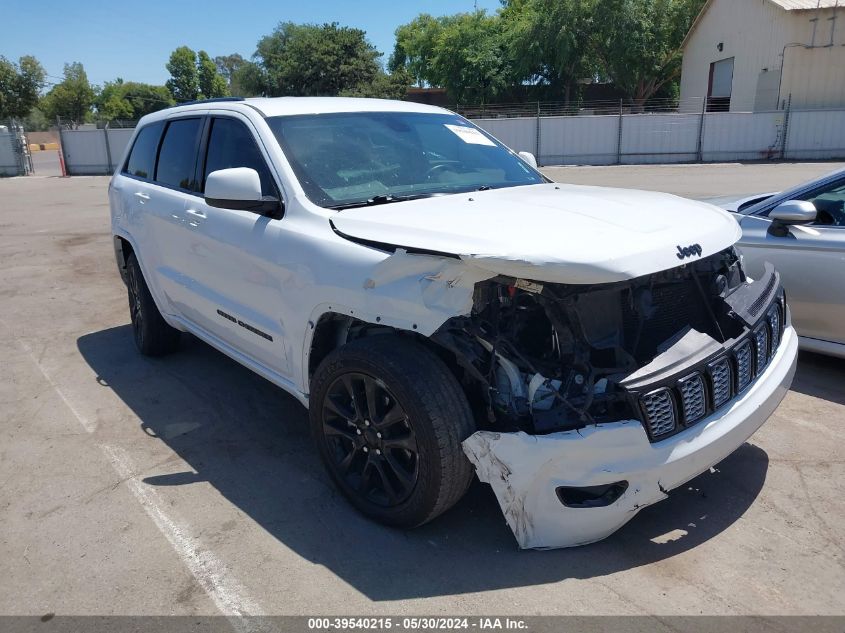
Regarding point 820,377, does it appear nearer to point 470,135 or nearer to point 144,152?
point 470,135

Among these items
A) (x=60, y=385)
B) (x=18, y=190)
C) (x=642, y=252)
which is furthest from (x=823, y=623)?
(x=18, y=190)

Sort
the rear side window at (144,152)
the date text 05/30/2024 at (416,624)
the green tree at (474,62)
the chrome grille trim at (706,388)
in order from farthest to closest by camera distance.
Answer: the green tree at (474,62) < the rear side window at (144,152) < the chrome grille trim at (706,388) < the date text 05/30/2024 at (416,624)

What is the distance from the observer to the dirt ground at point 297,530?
2629 millimetres

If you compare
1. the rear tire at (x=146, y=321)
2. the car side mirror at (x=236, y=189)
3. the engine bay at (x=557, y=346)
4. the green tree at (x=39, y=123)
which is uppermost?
the green tree at (x=39, y=123)

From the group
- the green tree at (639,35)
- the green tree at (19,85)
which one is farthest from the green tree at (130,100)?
the green tree at (639,35)

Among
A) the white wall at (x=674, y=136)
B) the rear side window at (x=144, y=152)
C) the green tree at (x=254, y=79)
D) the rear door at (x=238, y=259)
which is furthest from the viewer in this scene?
the green tree at (x=254, y=79)

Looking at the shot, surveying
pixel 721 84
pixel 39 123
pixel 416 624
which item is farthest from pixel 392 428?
pixel 39 123

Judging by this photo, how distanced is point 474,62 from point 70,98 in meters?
44.5

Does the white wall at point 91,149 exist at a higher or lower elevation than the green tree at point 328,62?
lower

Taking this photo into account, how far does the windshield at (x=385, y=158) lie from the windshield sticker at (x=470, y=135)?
0.01 metres

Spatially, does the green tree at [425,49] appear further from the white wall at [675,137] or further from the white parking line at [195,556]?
the white parking line at [195,556]

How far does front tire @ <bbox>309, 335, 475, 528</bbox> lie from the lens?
2656 mm

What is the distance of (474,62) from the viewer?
42.0 m

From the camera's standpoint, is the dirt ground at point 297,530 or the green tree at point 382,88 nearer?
the dirt ground at point 297,530
